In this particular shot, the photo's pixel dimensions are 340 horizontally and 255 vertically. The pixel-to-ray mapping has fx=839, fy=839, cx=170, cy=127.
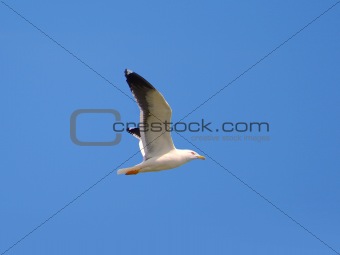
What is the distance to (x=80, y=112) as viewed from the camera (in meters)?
14.8

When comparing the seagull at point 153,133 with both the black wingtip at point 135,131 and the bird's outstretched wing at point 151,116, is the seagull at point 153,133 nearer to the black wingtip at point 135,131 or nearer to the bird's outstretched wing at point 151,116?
the bird's outstretched wing at point 151,116

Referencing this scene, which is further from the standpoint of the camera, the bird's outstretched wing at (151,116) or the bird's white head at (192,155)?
the bird's white head at (192,155)

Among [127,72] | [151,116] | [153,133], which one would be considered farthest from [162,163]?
[127,72]

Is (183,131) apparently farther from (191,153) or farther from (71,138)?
(71,138)

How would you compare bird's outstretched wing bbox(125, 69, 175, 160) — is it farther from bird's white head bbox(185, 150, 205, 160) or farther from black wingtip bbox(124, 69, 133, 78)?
bird's white head bbox(185, 150, 205, 160)

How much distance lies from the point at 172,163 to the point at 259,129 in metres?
2.24

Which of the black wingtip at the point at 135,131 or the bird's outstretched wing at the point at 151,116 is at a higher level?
the black wingtip at the point at 135,131

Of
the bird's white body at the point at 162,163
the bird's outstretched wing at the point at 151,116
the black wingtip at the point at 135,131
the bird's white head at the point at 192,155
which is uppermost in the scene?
the black wingtip at the point at 135,131

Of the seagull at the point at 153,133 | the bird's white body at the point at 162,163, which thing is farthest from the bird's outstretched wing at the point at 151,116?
the bird's white body at the point at 162,163

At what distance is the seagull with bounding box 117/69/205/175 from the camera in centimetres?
1295

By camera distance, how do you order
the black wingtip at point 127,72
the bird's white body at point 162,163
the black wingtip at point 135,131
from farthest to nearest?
the black wingtip at point 135,131, the bird's white body at point 162,163, the black wingtip at point 127,72

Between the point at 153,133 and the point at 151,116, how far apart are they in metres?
0.36

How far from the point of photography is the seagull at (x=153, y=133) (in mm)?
12953

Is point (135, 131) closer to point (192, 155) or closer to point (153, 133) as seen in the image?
point (153, 133)
